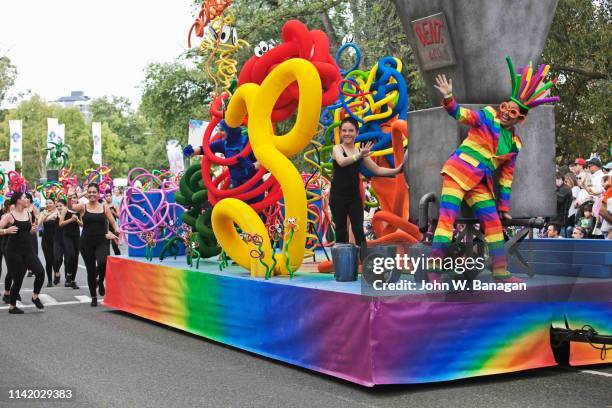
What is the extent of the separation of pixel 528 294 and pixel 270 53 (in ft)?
15.1

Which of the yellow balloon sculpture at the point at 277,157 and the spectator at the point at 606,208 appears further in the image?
the spectator at the point at 606,208

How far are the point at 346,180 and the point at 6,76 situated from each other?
84.2 metres

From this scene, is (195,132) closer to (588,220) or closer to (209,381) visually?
(588,220)

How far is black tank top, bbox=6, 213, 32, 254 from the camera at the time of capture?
13.6m

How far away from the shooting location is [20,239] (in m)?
13.6

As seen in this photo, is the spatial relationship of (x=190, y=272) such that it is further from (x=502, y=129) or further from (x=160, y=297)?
(x=502, y=129)

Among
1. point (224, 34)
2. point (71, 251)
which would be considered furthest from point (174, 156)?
point (224, 34)

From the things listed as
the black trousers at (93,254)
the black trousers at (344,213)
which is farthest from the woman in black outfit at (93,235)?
the black trousers at (344,213)

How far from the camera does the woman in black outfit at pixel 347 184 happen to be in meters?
9.51

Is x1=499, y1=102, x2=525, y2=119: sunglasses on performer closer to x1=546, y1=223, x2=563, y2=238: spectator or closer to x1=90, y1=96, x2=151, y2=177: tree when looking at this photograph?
x1=546, y1=223, x2=563, y2=238: spectator

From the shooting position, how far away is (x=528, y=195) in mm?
9258

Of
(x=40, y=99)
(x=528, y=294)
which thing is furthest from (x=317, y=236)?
(x=40, y=99)

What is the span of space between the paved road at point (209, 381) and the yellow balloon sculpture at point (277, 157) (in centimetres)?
112

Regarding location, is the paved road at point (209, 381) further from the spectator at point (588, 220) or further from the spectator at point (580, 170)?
the spectator at point (580, 170)
